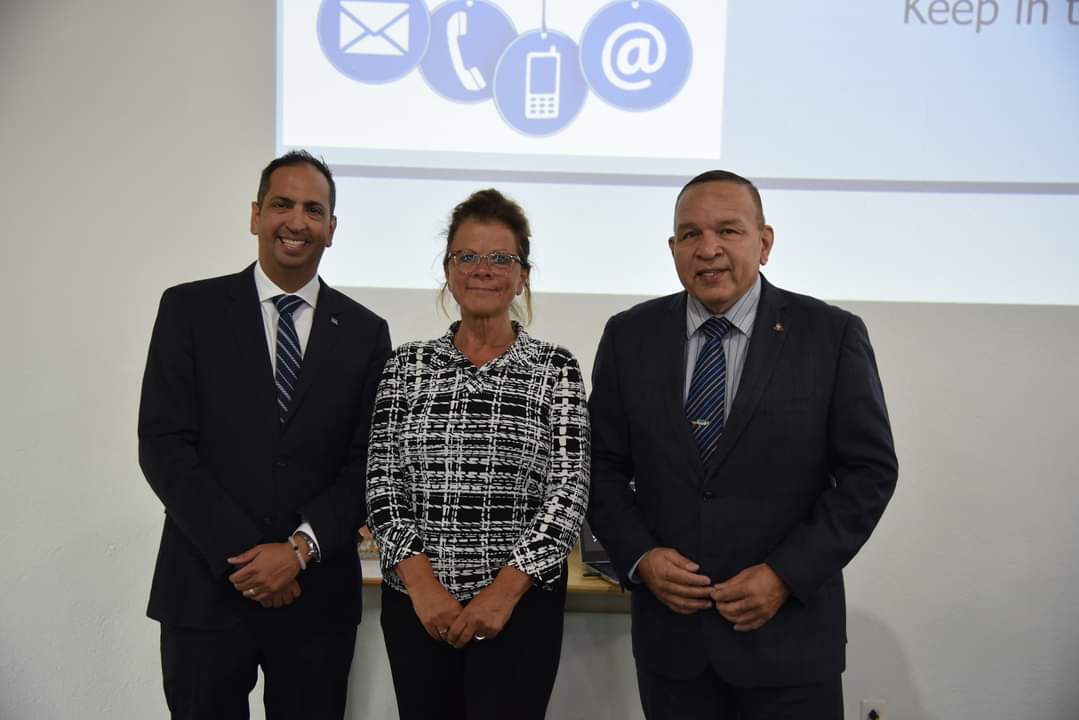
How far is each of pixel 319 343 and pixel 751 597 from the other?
3.57ft

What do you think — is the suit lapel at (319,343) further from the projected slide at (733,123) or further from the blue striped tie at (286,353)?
the projected slide at (733,123)

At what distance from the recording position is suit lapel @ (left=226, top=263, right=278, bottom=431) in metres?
1.64

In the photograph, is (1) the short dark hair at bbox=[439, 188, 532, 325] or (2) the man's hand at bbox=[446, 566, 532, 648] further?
(1) the short dark hair at bbox=[439, 188, 532, 325]

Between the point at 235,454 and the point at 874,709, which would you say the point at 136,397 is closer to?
the point at 235,454

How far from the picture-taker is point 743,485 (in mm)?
1489

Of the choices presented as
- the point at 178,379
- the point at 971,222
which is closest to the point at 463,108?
the point at 178,379

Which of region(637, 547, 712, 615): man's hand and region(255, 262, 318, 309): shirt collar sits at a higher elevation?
region(255, 262, 318, 309): shirt collar

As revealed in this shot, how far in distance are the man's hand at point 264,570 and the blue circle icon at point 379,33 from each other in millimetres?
1770

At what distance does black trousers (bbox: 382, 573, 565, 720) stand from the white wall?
1366 millimetres

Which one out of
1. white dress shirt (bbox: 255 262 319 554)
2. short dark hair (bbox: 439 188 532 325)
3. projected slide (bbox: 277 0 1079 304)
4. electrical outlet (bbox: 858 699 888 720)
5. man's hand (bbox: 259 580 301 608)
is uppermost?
projected slide (bbox: 277 0 1079 304)

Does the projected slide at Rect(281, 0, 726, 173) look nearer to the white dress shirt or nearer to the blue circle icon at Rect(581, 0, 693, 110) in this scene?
the blue circle icon at Rect(581, 0, 693, 110)

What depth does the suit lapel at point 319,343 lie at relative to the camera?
1652 mm

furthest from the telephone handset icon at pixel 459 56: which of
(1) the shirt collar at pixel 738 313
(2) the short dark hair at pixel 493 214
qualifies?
(1) the shirt collar at pixel 738 313

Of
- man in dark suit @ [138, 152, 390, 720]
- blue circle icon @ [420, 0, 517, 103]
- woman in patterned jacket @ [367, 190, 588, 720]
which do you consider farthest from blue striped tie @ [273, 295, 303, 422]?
blue circle icon @ [420, 0, 517, 103]
